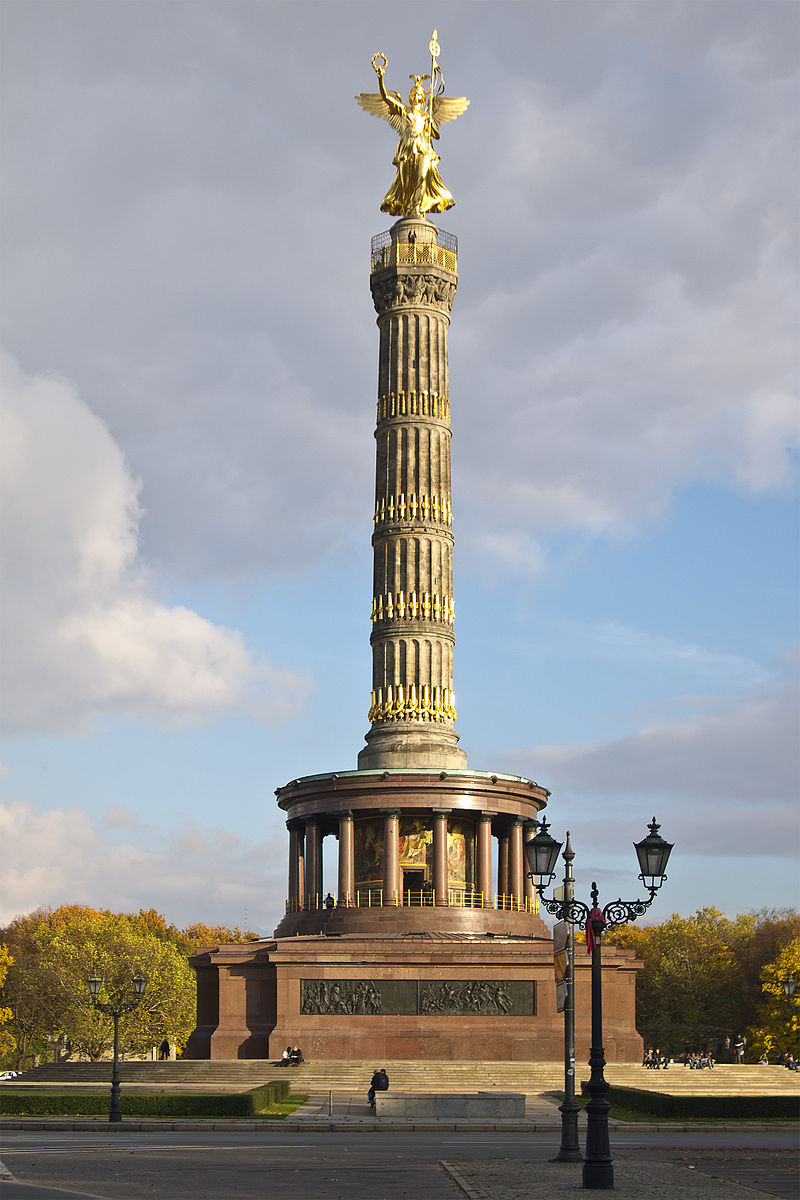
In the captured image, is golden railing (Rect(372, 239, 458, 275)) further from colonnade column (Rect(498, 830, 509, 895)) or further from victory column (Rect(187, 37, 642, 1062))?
colonnade column (Rect(498, 830, 509, 895))

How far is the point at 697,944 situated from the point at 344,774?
40391mm

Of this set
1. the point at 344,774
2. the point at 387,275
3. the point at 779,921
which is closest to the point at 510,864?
the point at 344,774

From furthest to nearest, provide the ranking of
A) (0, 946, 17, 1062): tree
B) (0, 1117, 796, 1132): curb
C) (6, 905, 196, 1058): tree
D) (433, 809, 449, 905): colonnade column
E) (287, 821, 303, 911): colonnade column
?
(6, 905, 196, 1058): tree → (0, 946, 17, 1062): tree → (287, 821, 303, 911): colonnade column → (433, 809, 449, 905): colonnade column → (0, 1117, 796, 1132): curb

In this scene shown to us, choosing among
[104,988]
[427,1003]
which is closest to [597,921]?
[427,1003]

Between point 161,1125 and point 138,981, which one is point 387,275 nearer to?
point 138,981

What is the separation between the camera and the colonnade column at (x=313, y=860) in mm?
54938

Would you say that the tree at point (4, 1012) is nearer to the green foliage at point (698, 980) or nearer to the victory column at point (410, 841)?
the victory column at point (410, 841)

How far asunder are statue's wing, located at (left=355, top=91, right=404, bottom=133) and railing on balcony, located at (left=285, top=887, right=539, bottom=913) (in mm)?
31663

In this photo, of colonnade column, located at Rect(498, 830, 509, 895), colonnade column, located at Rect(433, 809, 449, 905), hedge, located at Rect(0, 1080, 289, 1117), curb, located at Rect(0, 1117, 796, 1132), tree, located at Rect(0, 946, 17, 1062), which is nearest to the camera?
curb, located at Rect(0, 1117, 796, 1132)

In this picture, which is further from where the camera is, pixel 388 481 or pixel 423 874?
pixel 388 481

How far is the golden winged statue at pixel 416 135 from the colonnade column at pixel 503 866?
26.2m

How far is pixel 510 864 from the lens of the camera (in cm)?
5469

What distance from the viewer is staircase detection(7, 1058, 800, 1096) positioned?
139 ft

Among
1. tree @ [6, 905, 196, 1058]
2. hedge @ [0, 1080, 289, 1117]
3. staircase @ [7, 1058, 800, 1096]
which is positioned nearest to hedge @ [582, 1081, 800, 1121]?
A: staircase @ [7, 1058, 800, 1096]
